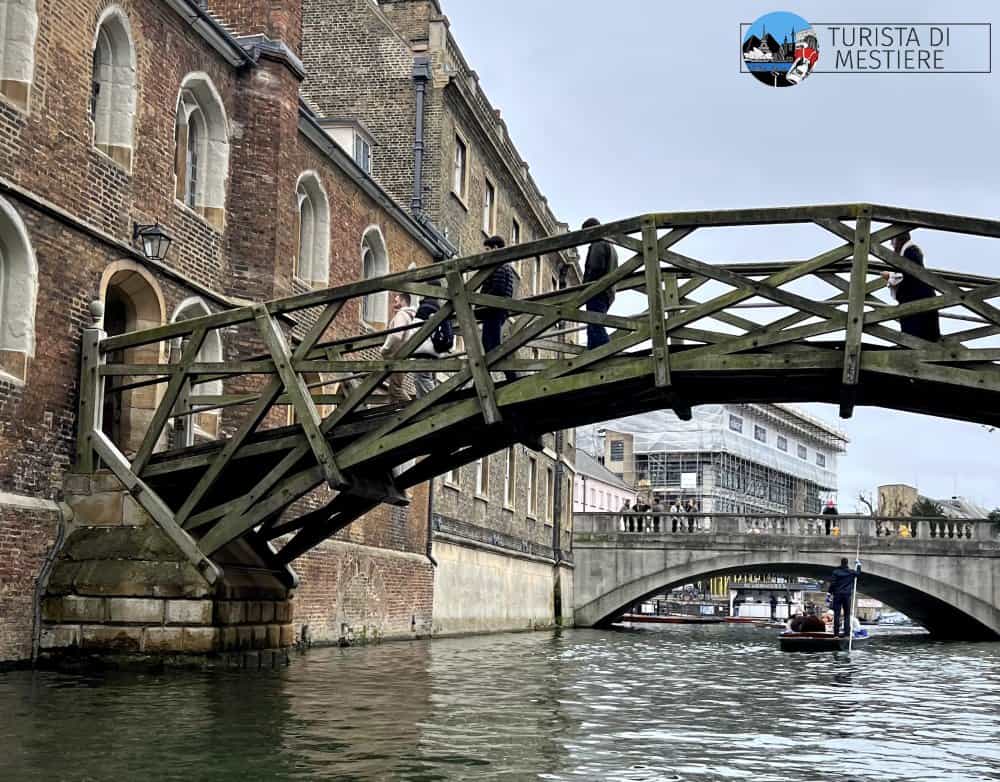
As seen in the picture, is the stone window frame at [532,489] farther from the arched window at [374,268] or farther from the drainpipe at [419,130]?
the arched window at [374,268]

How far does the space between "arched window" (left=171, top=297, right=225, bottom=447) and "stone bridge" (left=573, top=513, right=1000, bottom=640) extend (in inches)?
1003

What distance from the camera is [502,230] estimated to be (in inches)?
1352

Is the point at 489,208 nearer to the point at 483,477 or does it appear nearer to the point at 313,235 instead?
the point at 483,477

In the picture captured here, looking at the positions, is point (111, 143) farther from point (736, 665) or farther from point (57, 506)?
point (736, 665)

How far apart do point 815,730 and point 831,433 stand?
347ft

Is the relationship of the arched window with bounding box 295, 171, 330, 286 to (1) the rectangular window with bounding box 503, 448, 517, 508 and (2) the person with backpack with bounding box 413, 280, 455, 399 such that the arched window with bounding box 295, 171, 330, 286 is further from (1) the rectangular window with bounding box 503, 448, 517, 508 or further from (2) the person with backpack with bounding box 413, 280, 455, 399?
(1) the rectangular window with bounding box 503, 448, 517, 508

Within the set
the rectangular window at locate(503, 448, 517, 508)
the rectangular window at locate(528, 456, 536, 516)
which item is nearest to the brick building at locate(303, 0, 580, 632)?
the rectangular window at locate(503, 448, 517, 508)

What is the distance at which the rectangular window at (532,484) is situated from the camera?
36906 millimetres

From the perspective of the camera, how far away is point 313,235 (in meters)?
21.1

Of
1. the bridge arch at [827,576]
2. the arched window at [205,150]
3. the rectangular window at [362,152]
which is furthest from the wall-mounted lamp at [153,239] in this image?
the bridge arch at [827,576]

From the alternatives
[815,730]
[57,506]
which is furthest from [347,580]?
[815,730]

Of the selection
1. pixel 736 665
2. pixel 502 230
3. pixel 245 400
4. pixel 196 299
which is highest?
pixel 502 230

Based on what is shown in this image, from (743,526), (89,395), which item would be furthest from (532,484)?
(89,395)

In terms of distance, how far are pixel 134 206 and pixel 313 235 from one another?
19.1 feet
